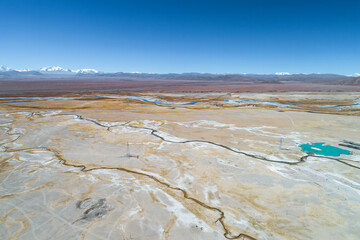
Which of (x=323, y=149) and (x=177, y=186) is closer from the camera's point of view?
(x=177, y=186)

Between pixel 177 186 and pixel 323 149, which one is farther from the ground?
pixel 323 149

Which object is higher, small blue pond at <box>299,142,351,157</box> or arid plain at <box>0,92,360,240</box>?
small blue pond at <box>299,142,351,157</box>

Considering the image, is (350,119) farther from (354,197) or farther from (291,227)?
(291,227)

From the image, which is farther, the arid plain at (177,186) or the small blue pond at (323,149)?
the small blue pond at (323,149)

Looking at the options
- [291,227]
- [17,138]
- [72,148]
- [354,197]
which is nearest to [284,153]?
[354,197]

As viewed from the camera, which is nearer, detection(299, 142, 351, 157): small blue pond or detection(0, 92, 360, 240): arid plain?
detection(0, 92, 360, 240): arid plain

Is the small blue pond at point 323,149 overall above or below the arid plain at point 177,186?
above
